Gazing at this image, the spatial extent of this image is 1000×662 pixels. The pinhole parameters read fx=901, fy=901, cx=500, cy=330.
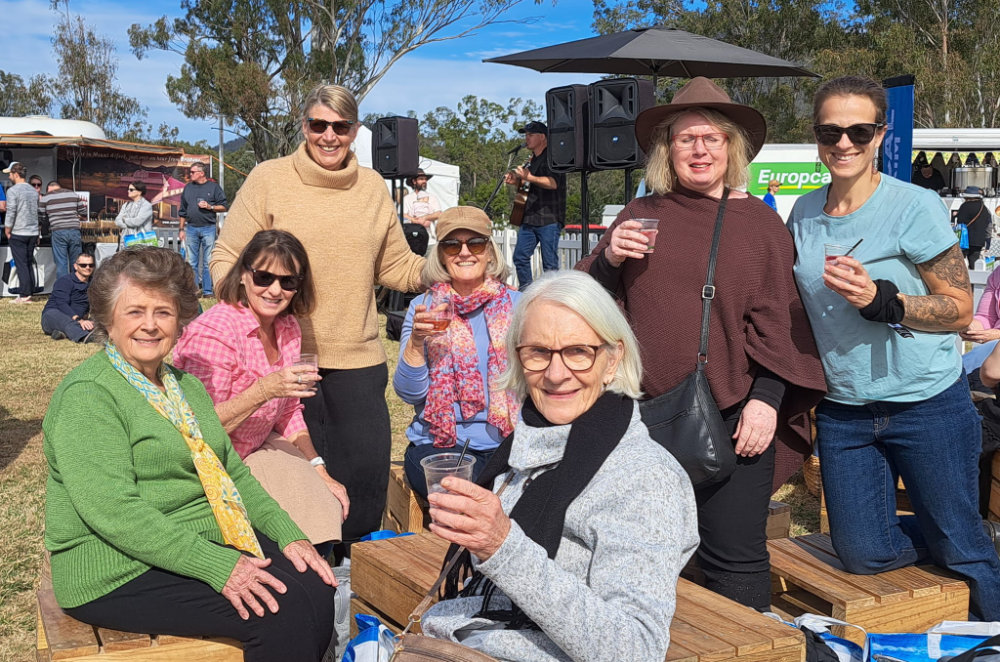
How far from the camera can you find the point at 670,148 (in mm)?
2666

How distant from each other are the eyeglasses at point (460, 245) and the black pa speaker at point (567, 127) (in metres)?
2.92

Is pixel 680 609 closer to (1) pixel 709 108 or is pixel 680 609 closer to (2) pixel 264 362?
(1) pixel 709 108

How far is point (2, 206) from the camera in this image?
14.0m

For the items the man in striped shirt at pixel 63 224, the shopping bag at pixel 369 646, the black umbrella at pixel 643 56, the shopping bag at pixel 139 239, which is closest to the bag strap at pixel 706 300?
the shopping bag at pixel 369 646

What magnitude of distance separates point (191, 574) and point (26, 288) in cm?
1356

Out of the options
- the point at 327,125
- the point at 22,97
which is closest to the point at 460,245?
the point at 327,125

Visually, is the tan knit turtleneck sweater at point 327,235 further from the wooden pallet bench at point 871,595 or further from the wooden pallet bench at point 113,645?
the wooden pallet bench at point 871,595

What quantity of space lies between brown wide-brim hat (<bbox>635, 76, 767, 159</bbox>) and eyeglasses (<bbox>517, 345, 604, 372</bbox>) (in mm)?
981

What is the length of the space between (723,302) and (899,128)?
420 centimetres

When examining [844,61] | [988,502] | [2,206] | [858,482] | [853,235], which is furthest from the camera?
[844,61]

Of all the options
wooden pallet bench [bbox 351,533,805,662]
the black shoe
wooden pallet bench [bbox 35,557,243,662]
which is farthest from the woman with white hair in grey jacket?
the black shoe

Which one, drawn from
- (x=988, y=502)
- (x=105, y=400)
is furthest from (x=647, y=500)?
(x=988, y=502)

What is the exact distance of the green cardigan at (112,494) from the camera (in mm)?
2186

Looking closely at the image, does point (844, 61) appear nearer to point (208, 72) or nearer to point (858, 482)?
point (208, 72)
